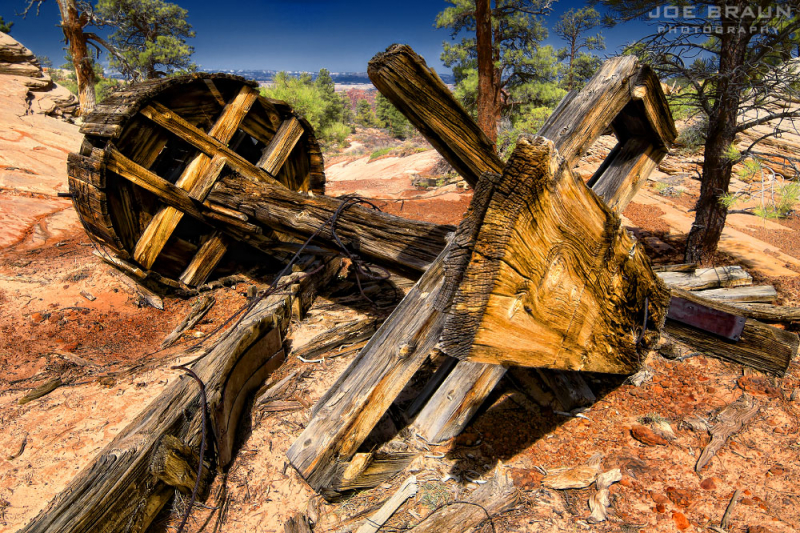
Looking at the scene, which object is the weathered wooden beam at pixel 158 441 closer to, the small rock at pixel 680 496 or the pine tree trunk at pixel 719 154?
the small rock at pixel 680 496

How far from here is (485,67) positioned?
11148 mm

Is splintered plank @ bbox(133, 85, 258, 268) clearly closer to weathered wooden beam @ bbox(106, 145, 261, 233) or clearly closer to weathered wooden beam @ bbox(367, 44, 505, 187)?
weathered wooden beam @ bbox(106, 145, 261, 233)

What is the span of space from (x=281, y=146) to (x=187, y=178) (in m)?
1.42

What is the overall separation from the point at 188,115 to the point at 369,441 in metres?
4.40

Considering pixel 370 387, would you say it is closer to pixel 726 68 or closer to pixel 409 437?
pixel 409 437

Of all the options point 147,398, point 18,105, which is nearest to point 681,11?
point 147,398

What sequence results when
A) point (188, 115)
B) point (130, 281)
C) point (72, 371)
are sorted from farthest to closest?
point (130, 281) → point (188, 115) → point (72, 371)

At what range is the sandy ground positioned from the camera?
2.44m

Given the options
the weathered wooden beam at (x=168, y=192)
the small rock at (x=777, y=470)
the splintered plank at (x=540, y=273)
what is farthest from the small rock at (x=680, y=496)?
the weathered wooden beam at (x=168, y=192)

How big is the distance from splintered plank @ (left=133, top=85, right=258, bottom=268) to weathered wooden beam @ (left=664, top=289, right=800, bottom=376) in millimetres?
5135

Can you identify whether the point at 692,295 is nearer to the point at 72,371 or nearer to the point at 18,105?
the point at 72,371

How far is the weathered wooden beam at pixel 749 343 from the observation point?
3.34m

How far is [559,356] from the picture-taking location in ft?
6.95

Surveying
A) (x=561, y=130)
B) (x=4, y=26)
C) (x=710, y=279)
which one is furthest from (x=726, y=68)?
(x=4, y=26)
